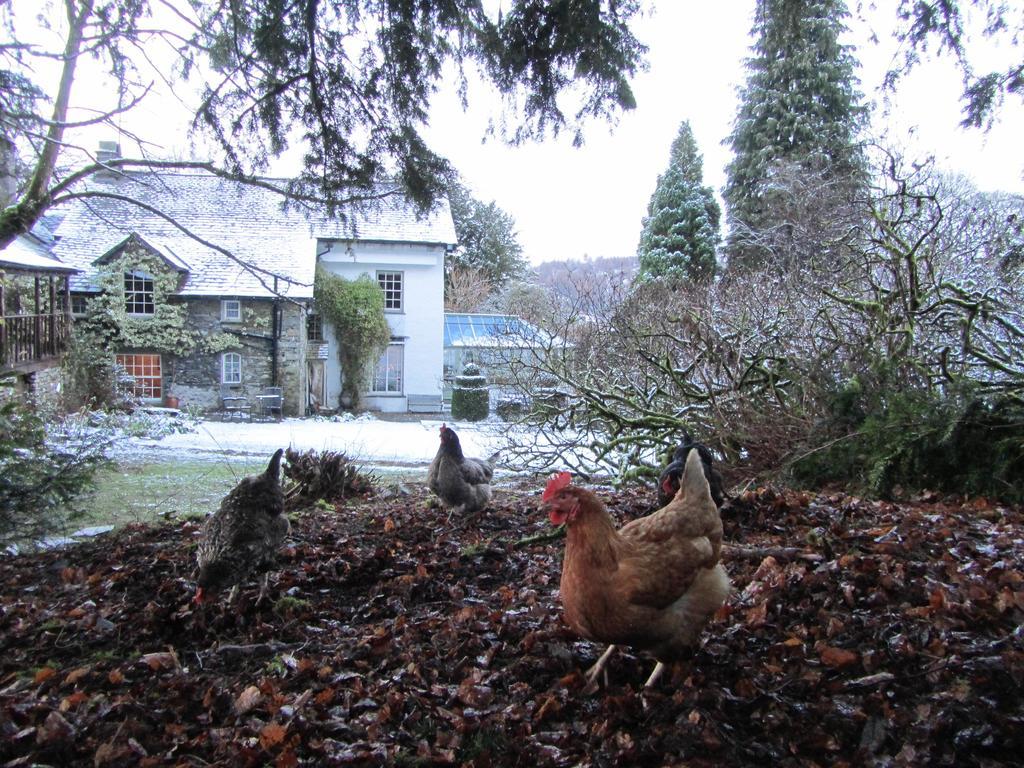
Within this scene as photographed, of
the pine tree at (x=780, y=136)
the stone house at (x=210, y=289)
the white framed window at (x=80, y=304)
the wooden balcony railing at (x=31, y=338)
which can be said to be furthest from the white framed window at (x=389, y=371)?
the pine tree at (x=780, y=136)

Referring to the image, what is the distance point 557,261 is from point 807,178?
541cm

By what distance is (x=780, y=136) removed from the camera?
16.4 metres

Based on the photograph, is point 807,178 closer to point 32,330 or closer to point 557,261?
point 557,261

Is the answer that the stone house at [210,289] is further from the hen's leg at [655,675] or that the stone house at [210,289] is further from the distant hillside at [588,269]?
the hen's leg at [655,675]

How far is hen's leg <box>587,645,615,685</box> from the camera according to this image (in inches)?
99.9

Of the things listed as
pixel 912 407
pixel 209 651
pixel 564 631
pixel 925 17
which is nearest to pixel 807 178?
pixel 912 407

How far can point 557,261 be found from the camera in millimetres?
11766

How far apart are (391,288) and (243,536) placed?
18298 millimetres

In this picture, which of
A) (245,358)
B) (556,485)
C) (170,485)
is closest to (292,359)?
(245,358)

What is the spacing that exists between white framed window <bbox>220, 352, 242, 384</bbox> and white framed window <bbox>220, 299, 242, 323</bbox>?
0.94 meters

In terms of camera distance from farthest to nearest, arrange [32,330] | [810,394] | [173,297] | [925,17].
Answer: [173,297] → [32,330] → [810,394] → [925,17]

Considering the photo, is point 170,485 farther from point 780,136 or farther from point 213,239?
point 780,136

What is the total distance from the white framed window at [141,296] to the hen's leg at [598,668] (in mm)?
17887

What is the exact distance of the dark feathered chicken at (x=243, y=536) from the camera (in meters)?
3.68
